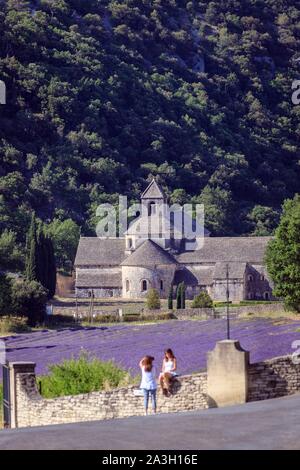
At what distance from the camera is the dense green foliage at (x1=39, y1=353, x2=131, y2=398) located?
47.8m

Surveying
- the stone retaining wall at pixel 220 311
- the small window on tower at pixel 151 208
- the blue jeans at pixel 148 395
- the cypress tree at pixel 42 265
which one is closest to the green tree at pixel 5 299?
the stone retaining wall at pixel 220 311

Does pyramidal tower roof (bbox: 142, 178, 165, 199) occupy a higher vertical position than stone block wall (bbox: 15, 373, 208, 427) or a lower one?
higher

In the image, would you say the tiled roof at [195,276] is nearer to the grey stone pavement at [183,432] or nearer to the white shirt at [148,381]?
the white shirt at [148,381]

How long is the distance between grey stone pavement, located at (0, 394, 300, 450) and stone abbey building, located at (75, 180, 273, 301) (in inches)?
4759

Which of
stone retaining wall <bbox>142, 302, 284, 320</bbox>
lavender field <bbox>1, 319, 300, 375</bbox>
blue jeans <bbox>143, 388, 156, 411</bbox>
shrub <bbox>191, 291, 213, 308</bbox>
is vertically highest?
shrub <bbox>191, 291, 213, 308</bbox>

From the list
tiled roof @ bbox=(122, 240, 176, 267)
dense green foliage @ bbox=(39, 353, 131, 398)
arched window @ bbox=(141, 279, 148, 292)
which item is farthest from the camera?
tiled roof @ bbox=(122, 240, 176, 267)

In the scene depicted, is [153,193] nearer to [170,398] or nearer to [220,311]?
[220,311]

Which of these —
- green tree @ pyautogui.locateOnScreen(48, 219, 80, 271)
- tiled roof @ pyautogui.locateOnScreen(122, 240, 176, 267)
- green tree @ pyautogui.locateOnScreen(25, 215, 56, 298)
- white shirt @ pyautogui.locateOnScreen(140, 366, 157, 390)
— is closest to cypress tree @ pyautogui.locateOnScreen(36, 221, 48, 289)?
green tree @ pyautogui.locateOnScreen(25, 215, 56, 298)

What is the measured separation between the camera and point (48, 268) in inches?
5571

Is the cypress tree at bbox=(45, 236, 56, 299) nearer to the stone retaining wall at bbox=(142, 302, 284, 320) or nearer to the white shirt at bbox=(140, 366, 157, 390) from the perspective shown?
the stone retaining wall at bbox=(142, 302, 284, 320)

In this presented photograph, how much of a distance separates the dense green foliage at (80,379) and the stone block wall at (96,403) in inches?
77.1
